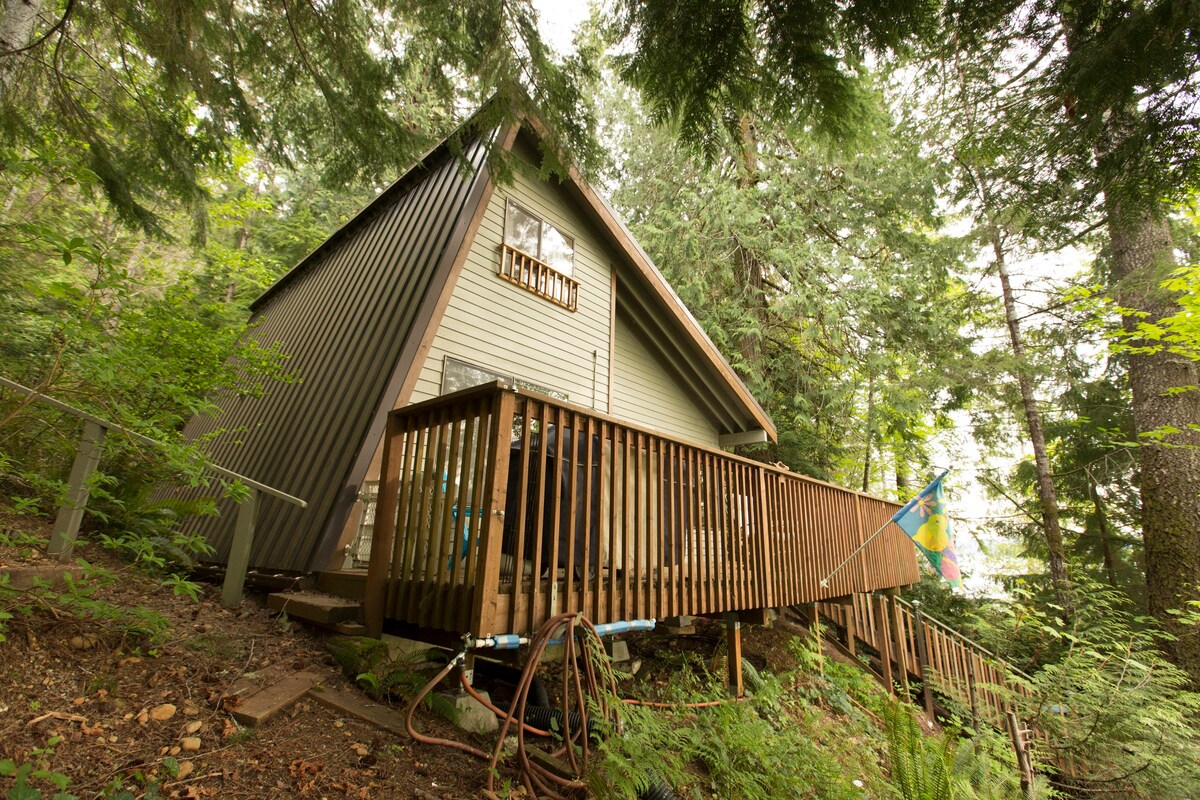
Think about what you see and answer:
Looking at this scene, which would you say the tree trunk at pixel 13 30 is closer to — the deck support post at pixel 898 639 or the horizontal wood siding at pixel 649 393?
the horizontal wood siding at pixel 649 393

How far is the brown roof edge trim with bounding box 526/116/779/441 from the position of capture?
8.02 metres

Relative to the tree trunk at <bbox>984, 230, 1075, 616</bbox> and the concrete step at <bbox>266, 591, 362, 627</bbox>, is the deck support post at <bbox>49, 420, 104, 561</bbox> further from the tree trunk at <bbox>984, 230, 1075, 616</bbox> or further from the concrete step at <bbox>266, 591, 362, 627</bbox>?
the tree trunk at <bbox>984, 230, 1075, 616</bbox>

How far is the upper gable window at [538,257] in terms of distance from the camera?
23.3 feet

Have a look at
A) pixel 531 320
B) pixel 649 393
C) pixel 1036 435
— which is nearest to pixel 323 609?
pixel 531 320

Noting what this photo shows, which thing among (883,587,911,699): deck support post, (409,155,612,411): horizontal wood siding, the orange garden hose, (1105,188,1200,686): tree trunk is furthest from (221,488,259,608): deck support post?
(1105,188,1200,686): tree trunk

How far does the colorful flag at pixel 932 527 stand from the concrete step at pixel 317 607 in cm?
618

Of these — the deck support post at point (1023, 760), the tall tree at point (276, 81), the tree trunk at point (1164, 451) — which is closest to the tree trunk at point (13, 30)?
the tall tree at point (276, 81)

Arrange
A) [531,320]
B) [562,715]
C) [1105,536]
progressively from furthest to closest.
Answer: [1105,536] < [531,320] < [562,715]

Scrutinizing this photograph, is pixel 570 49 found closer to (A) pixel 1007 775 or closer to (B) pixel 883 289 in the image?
(A) pixel 1007 775

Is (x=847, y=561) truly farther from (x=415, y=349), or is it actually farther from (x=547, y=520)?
(x=415, y=349)

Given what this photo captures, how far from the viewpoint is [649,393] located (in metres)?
9.30

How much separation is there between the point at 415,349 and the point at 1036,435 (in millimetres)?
13461

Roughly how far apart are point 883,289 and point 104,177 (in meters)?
12.2

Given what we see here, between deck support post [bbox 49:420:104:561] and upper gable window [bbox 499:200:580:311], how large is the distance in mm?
4469
